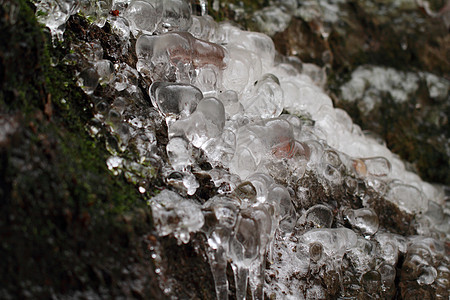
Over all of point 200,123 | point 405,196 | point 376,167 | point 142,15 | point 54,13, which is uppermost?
point 54,13

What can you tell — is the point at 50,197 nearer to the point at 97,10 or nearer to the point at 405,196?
the point at 97,10

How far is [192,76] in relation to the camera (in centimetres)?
146

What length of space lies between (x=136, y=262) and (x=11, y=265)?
0.26 metres

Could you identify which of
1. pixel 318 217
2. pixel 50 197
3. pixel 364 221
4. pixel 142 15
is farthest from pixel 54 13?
pixel 364 221

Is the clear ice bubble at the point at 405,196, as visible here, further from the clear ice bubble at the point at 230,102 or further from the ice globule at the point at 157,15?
the ice globule at the point at 157,15

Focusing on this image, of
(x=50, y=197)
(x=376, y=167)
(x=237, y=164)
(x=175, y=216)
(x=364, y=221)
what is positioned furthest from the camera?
(x=376, y=167)

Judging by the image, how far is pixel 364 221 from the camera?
1.59m

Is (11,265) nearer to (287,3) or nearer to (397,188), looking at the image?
(397,188)

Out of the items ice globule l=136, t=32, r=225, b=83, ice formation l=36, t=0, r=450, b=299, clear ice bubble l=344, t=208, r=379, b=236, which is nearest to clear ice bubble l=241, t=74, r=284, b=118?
ice formation l=36, t=0, r=450, b=299

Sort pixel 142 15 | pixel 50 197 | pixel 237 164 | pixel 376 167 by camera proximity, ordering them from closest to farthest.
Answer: pixel 50 197, pixel 237 164, pixel 142 15, pixel 376 167

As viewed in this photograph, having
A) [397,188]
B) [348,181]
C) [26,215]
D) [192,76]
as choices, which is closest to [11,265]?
[26,215]

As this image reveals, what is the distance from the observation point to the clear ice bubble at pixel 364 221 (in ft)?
5.21

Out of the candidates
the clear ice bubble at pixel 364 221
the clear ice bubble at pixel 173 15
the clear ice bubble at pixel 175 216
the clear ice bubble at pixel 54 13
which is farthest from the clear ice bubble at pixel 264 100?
the clear ice bubble at pixel 54 13

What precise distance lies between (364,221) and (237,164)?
0.56 m
